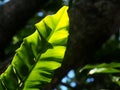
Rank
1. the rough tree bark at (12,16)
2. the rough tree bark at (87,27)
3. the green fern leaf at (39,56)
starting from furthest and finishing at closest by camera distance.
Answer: the rough tree bark at (12,16)
the rough tree bark at (87,27)
the green fern leaf at (39,56)

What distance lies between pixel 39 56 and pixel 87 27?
3.33 ft

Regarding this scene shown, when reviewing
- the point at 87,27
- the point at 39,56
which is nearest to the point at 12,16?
the point at 87,27

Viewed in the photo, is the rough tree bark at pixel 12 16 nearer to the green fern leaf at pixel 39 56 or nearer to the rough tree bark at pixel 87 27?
the rough tree bark at pixel 87 27

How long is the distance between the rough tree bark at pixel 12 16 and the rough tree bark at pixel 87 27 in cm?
51

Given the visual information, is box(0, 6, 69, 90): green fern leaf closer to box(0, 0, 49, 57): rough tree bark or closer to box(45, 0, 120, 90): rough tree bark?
box(45, 0, 120, 90): rough tree bark

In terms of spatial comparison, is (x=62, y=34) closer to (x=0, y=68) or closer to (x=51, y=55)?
(x=51, y=55)

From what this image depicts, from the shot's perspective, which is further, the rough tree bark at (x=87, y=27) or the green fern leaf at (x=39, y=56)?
the rough tree bark at (x=87, y=27)

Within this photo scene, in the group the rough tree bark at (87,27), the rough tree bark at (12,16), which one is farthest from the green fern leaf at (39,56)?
the rough tree bark at (12,16)

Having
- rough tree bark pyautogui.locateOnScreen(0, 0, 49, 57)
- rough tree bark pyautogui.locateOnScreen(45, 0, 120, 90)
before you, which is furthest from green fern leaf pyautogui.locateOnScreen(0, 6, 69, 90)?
rough tree bark pyautogui.locateOnScreen(0, 0, 49, 57)

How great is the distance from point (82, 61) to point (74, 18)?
0.25 metres

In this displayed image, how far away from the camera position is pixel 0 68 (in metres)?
1.60

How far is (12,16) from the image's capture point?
8.44 feet

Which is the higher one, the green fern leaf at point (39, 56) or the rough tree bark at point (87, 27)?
the green fern leaf at point (39, 56)

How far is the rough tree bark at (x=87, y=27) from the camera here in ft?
6.40
